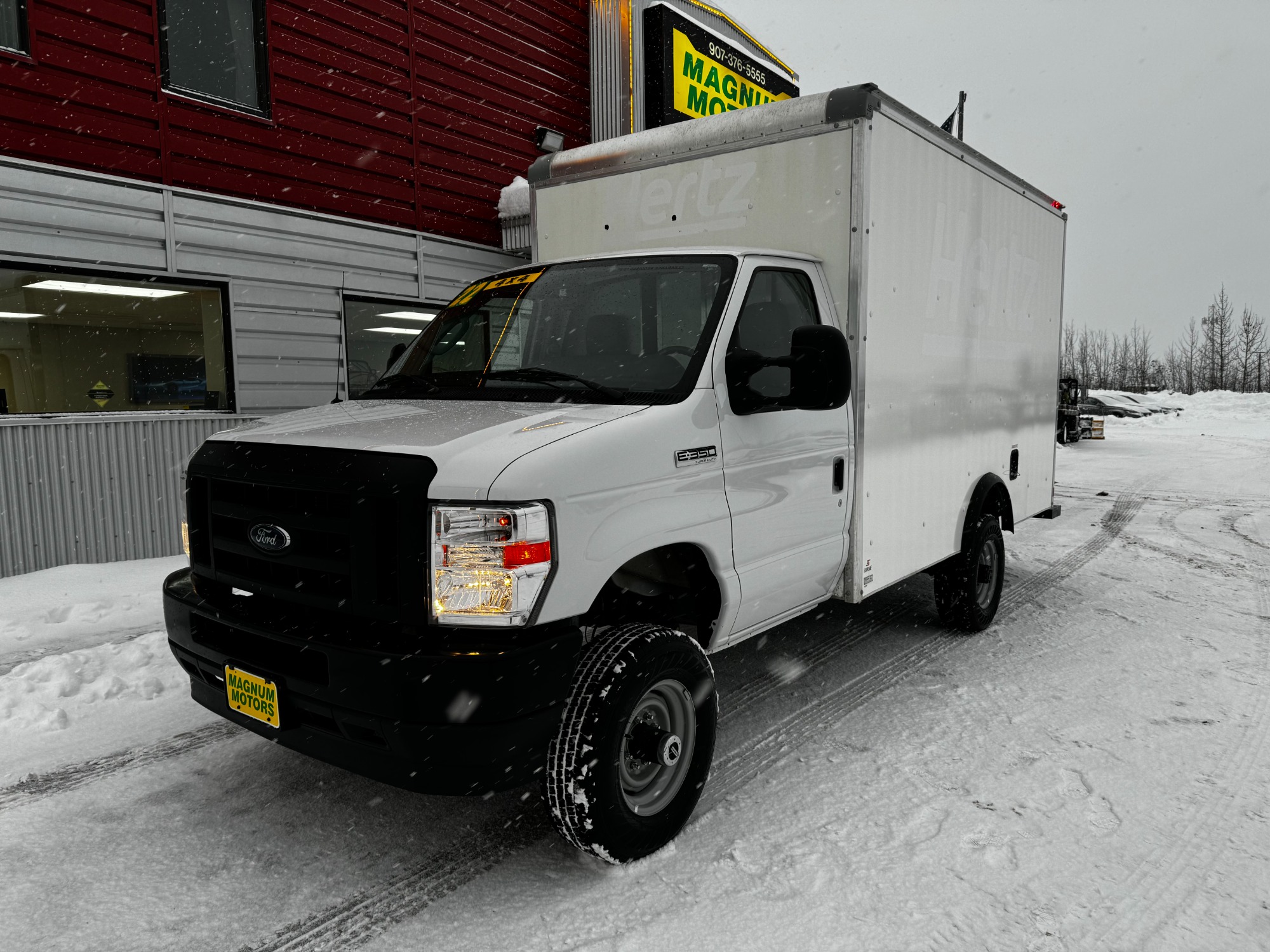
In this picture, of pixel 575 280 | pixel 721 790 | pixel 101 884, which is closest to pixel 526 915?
pixel 721 790

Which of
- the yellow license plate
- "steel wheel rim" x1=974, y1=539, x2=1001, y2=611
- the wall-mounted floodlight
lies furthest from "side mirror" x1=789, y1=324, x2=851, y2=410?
the wall-mounted floodlight

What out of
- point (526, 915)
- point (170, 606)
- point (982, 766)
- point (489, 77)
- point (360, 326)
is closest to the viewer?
point (526, 915)

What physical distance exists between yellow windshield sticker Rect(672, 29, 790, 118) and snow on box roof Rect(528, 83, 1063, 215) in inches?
320

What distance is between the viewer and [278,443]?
309cm

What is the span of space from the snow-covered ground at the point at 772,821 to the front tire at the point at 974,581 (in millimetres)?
176

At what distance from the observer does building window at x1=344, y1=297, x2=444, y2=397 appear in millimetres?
9508

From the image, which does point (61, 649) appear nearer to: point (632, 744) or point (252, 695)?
point (252, 695)

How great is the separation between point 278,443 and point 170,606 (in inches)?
36.0

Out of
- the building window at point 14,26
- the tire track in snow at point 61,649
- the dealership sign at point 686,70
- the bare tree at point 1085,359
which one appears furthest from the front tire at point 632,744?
the bare tree at point 1085,359

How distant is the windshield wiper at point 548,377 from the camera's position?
3.35 meters

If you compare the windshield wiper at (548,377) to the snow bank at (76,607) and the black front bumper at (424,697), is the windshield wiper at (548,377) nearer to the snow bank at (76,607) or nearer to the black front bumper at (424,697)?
the black front bumper at (424,697)

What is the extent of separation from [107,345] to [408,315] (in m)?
3.37

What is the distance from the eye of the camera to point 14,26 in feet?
22.5

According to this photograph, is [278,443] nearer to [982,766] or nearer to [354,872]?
[354,872]
